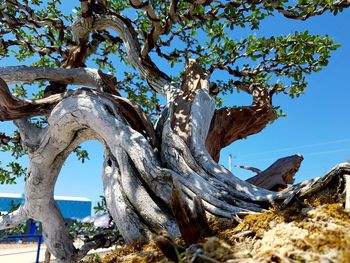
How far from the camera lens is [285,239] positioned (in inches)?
58.7

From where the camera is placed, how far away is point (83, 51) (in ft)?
19.4

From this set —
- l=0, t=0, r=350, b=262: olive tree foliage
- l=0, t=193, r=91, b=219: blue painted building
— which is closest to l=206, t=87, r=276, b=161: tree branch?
l=0, t=0, r=350, b=262: olive tree foliage

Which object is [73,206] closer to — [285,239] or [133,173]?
[133,173]

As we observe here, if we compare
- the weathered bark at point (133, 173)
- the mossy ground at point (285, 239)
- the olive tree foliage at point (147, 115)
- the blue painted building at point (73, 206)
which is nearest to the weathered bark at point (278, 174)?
the olive tree foliage at point (147, 115)

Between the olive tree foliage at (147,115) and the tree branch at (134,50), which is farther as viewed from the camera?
the tree branch at (134,50)

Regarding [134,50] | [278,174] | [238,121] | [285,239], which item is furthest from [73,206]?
[285,239]

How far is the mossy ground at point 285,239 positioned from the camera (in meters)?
1.31

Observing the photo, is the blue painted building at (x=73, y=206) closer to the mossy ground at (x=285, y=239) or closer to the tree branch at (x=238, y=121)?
the tree branch at (x=238, y=121)

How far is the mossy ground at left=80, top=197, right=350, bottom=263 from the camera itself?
1308 millimetres

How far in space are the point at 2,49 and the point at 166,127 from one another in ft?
17.2

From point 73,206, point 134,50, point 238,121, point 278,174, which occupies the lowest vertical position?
point 278,174

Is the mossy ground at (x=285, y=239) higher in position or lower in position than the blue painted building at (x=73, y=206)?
lower

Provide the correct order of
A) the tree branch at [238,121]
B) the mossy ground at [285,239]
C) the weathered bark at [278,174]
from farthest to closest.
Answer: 1. the tree branch at [238,121]
2. the weathered bark at [278,174]
3. the mossy ground at [285,239]

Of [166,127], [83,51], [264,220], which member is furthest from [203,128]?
[83,51]
